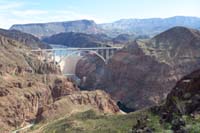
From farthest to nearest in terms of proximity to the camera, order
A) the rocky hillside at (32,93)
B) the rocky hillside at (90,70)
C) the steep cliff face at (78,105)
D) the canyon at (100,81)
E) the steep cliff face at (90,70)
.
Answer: the rocky hillside at (90,70), the steep cliff face at (90,70), the canyon at (100,81), the rocky hillside at (32,93), the steep cliff face at (78,105)

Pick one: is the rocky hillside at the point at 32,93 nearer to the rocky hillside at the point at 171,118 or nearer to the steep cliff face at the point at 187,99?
the rocky hillside at the point at 171,118

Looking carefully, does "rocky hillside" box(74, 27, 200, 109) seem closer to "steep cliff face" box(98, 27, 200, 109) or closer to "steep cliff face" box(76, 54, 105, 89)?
"steep cliff face" box(98, 27, 200, 109)

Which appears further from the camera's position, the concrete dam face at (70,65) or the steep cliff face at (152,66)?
the concrete dam face at (70,65)

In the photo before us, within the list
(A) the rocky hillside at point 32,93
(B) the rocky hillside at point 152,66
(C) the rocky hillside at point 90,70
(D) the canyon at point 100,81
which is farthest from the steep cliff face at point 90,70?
(A) the rocky hillside at point 32,93

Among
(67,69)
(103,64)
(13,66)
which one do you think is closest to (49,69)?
(13,66)

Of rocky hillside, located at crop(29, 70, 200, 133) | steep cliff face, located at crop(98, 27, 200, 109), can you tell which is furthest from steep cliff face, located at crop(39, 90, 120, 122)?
steep cliff face, located at crop(98, 27, 200, 109)

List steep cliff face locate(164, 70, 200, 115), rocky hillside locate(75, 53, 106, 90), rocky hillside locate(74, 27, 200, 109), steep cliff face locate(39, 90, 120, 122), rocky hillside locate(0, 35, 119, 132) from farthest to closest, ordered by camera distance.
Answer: rocky hillside locate(75, 53, 106, 90)
rocky hillside locate(74, 27, 200, 109)
rocky hillside locate(0, 35, 119, 132)
steep cliff face locate(39, 90, 120, 122)
steep cliff face locate(164, 70, 200, 115)

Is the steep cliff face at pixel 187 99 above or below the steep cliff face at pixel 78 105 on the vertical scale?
above

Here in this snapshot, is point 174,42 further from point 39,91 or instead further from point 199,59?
point 39,91
